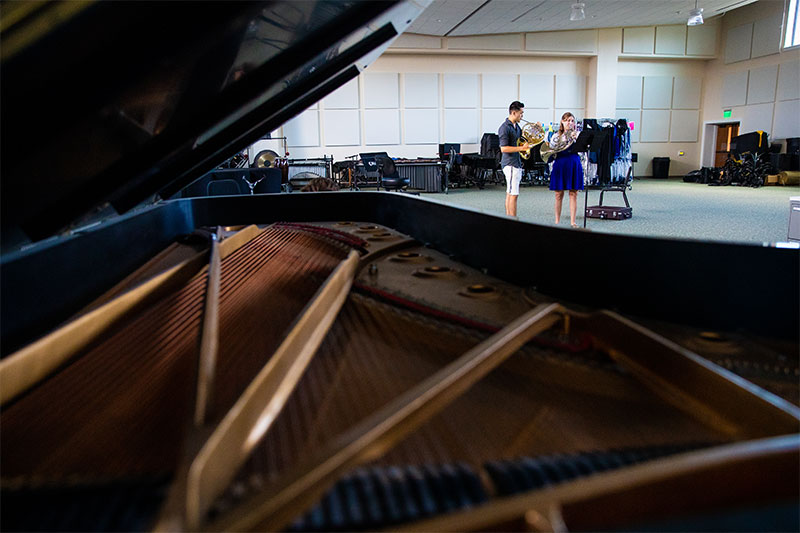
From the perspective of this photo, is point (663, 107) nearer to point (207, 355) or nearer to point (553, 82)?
point (553, 82)

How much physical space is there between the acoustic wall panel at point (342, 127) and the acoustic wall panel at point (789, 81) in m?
11.8

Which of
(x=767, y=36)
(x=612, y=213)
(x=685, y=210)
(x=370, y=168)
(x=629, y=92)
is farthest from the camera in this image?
(x=629, y=92)

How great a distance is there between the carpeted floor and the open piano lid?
250 centimetres

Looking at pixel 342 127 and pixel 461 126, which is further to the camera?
pixel 461 126

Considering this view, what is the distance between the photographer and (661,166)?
16906 mm

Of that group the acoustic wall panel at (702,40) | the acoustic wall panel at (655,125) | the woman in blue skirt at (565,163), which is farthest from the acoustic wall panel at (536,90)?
the woman in blue skirt at (565,163)

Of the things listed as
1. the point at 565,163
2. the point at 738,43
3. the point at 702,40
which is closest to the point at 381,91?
the point at 565,163

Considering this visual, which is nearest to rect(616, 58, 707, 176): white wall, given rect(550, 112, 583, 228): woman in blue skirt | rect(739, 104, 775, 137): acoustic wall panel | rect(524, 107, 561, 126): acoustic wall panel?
rect(739, 104, 775, 137): acoustic wall panel

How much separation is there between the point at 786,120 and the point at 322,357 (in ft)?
57.4

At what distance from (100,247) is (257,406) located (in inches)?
53.0

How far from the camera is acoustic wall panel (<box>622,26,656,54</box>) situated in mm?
15672

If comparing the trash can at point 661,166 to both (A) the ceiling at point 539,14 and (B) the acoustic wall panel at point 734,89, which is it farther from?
(A) the ceiling at point 539,14

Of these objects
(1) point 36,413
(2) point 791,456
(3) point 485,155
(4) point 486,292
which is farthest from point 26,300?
(3) point 485,155

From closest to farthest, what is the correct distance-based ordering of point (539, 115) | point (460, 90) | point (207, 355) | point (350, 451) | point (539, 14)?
point (350, 451)
point (207, 355)
point (539, 14)
point (460, 90)
point (539, 115)
